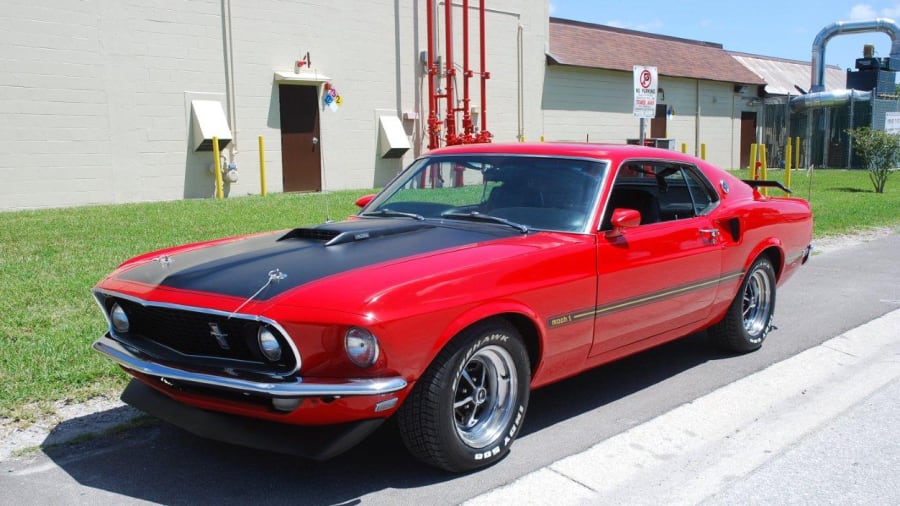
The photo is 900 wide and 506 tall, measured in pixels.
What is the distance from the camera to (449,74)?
1916cm

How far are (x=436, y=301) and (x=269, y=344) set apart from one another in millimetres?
703

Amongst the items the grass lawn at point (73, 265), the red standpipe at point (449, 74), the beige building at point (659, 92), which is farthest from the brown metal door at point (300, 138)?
the beige building at point (659, 92)

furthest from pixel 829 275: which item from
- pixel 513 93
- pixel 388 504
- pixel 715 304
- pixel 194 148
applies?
pixel 513 93

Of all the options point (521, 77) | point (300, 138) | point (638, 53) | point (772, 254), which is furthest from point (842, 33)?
point (772, 254)

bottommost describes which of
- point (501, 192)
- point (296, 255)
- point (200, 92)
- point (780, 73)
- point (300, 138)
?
point (296, 255)

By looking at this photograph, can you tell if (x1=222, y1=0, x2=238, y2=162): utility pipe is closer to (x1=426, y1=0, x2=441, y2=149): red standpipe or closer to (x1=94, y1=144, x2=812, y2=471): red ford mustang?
(x1=426, y1=0, x2=441, y2=149): red standpipe

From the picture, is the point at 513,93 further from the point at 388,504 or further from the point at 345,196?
the point at 388,504

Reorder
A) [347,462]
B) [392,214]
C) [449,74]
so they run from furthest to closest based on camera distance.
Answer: [449,74] → [392,214] → [347,462]

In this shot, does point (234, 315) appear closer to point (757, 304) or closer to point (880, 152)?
point (757, 304)

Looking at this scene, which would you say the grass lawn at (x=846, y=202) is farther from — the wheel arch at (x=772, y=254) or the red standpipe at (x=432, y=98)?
the red standpipe at (x=432, y=98)

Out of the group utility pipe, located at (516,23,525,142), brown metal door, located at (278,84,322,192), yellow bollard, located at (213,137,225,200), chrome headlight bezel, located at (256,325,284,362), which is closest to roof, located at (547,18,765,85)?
utility pipe, located at (516,23,525,142)

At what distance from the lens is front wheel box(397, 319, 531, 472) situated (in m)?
3.54

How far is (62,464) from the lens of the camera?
3.93m

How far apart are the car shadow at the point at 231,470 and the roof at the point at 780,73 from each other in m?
30.5
